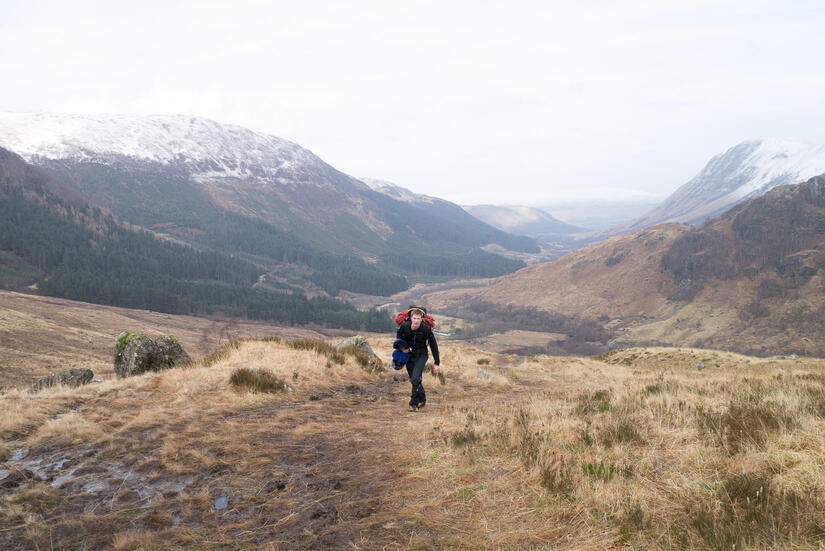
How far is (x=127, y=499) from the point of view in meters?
5.75

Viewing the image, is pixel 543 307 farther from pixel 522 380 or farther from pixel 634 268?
pixel 522 380

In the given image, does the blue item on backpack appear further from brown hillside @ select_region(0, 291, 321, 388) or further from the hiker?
brown hillside @ select_region(0, 291, 321, 388)

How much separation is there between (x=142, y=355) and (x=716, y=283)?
156 meters

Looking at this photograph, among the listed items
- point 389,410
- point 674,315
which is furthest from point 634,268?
point 389,410

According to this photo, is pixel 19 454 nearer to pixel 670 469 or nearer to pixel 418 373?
pixel 418 373

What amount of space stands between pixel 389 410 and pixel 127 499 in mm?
6079

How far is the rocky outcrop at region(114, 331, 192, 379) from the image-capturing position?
49.4 ft

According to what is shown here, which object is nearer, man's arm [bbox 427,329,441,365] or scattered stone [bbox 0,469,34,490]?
scattered stone [bbox 0,469,34,490]

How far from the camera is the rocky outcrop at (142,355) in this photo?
15.1 m

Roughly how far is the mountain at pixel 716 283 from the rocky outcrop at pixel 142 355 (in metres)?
120

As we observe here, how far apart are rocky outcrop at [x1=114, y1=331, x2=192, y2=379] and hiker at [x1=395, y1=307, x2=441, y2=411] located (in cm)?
958

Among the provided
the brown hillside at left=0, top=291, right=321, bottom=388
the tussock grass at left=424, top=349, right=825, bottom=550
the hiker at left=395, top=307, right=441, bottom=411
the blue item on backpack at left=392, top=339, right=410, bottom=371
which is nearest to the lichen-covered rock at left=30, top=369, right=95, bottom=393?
the brown hillside at left=0, top=291, right=321, bottom=388

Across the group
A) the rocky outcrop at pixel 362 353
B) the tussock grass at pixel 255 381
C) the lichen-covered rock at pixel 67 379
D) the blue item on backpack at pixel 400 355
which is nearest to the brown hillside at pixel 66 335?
the lichen-covered rock at pixel 67 379

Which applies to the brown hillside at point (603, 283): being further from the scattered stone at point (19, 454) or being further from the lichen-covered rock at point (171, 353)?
the scattered stone at point (19, 454)
